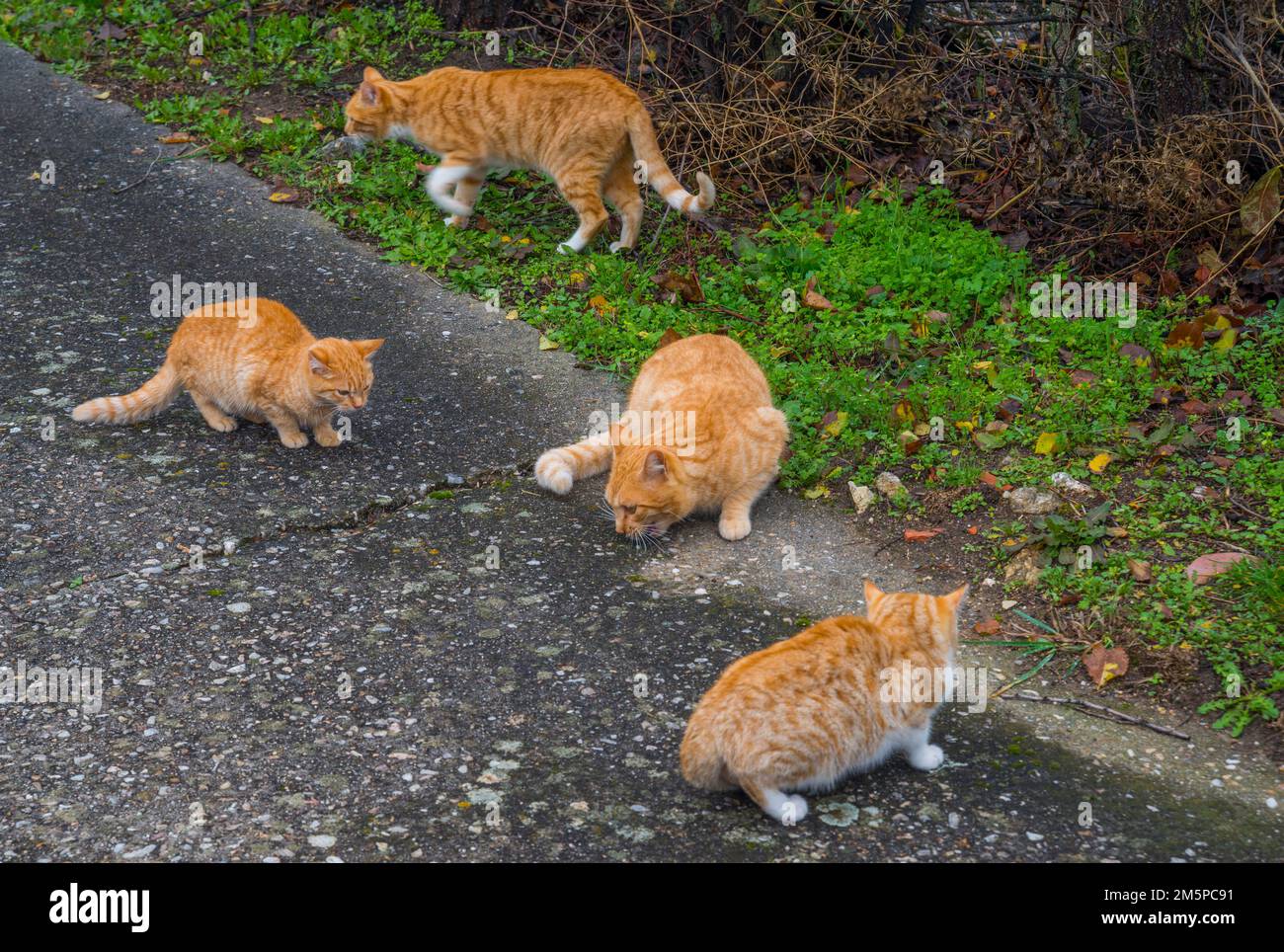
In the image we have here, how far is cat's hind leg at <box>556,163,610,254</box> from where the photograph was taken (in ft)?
26.0

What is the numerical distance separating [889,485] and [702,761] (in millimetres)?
2320

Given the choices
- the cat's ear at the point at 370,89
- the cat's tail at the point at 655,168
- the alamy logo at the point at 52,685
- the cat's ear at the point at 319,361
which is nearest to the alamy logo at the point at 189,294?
the cat's ear at the point at 319,361

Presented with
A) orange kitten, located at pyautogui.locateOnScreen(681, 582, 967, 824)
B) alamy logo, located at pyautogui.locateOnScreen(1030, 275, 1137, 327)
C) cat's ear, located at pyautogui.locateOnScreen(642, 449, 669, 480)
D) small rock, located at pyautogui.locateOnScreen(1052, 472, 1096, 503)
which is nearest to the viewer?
orange kitten, located at pyautogui.locateOnScreen(681, 582, 967, 824)

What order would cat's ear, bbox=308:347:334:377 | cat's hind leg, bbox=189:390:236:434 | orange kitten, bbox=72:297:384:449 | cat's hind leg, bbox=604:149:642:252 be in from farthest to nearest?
cat's hind leg, bbox=604:149:642:252
cat's hind leg, bbox=189:390:236:434
orange kitten, bbox=72:297:384:449
cat's ear, bbox=308:347:334:377

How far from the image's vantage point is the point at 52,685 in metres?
4.34

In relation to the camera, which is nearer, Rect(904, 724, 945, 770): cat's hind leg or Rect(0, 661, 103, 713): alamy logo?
Rect(904, 724, 945, 770): cat's hind leg

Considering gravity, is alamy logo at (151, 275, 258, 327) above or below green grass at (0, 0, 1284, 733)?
below

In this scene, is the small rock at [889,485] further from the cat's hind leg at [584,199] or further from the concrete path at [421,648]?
the cat's hind leg at [584,199]

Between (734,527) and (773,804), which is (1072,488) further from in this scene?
(773,804)

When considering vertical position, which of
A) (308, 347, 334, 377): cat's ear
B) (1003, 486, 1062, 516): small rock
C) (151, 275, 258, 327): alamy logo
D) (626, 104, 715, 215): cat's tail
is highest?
(626, 104, 715, 215): cat's tail

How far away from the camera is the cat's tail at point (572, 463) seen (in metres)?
5.68

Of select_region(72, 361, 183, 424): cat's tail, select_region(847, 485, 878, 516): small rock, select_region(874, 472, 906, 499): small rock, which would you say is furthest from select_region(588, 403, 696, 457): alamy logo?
select_region(72, 361, 183, 424): cat's tail

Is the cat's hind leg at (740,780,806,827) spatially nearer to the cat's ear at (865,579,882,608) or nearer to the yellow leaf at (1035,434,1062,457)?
the cat's ear at (865,579,882,608)

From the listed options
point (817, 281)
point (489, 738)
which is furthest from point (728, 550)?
point (817, 281)
